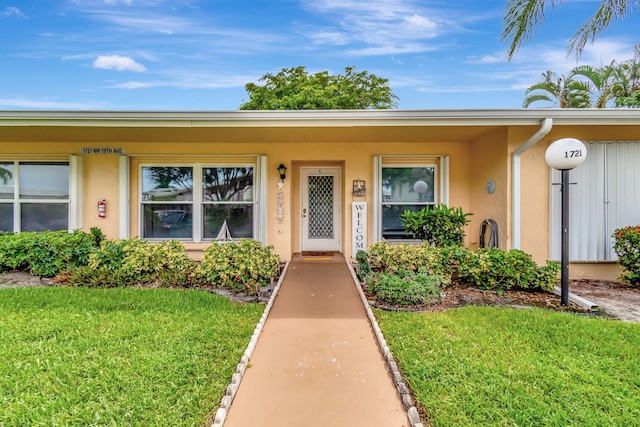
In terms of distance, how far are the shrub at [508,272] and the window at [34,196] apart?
802cm

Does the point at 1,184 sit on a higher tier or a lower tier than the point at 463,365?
higher

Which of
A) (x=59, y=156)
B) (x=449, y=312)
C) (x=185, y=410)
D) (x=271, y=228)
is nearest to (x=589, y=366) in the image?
(x=449, y=312)

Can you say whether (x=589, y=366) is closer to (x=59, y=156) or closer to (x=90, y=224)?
(x=90, y=224)

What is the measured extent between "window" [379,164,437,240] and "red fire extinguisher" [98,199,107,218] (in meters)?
5.85

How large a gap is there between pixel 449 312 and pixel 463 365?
4.37 feet

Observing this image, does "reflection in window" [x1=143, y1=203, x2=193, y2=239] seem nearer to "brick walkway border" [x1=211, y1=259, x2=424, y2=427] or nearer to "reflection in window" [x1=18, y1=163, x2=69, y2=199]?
"reflection in window" [x1=18, y1=163, x2=69, y2=199]

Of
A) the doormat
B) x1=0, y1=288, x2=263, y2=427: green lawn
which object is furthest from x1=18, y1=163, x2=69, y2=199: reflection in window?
the doormat

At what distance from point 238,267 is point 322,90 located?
1423 cm

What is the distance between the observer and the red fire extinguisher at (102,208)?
651 centimetres

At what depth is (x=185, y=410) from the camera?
2115mm

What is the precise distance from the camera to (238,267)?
15.8 ft

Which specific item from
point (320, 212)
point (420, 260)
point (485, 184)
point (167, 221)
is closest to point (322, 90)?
point (320, 212)

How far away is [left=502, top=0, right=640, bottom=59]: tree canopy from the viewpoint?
5.93m

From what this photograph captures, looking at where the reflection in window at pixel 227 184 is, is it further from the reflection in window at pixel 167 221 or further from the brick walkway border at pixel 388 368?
the brick walkway border at pixel 388 368
